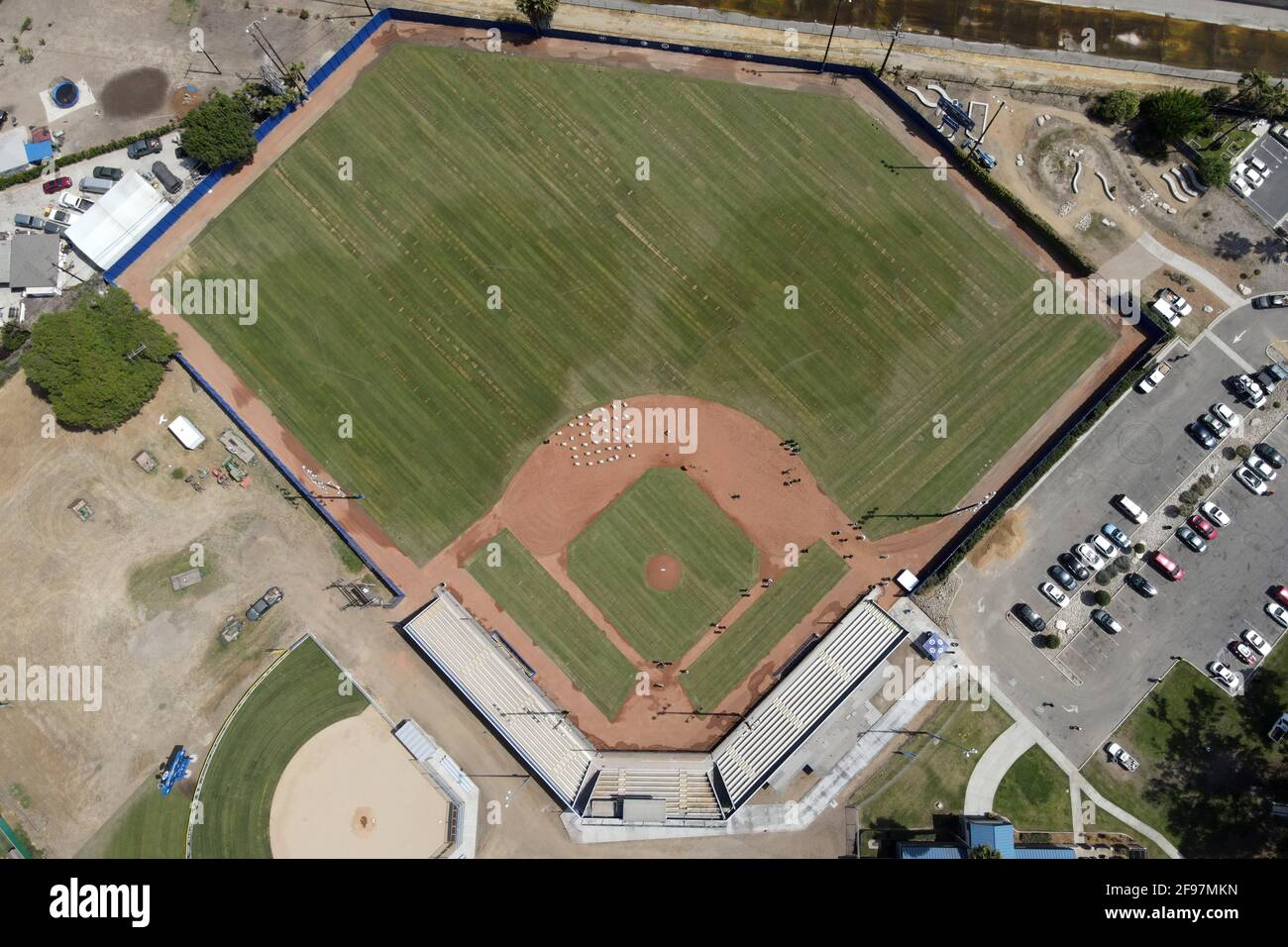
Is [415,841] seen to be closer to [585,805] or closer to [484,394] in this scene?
[585,805]

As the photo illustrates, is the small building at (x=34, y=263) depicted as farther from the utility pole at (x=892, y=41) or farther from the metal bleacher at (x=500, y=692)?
the utility pole at (x=892, y=41)

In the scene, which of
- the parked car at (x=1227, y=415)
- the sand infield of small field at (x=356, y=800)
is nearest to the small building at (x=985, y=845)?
the parked car at (x=1227, y=415)

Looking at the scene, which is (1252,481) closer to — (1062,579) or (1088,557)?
(1088,557)

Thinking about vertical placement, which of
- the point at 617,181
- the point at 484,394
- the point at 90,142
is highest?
the point at 90,142

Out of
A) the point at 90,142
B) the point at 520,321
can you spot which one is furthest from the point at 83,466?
the point at 520,321

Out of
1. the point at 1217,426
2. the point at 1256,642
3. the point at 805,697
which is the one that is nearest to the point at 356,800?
the point at 805,697

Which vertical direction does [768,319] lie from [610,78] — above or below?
below
